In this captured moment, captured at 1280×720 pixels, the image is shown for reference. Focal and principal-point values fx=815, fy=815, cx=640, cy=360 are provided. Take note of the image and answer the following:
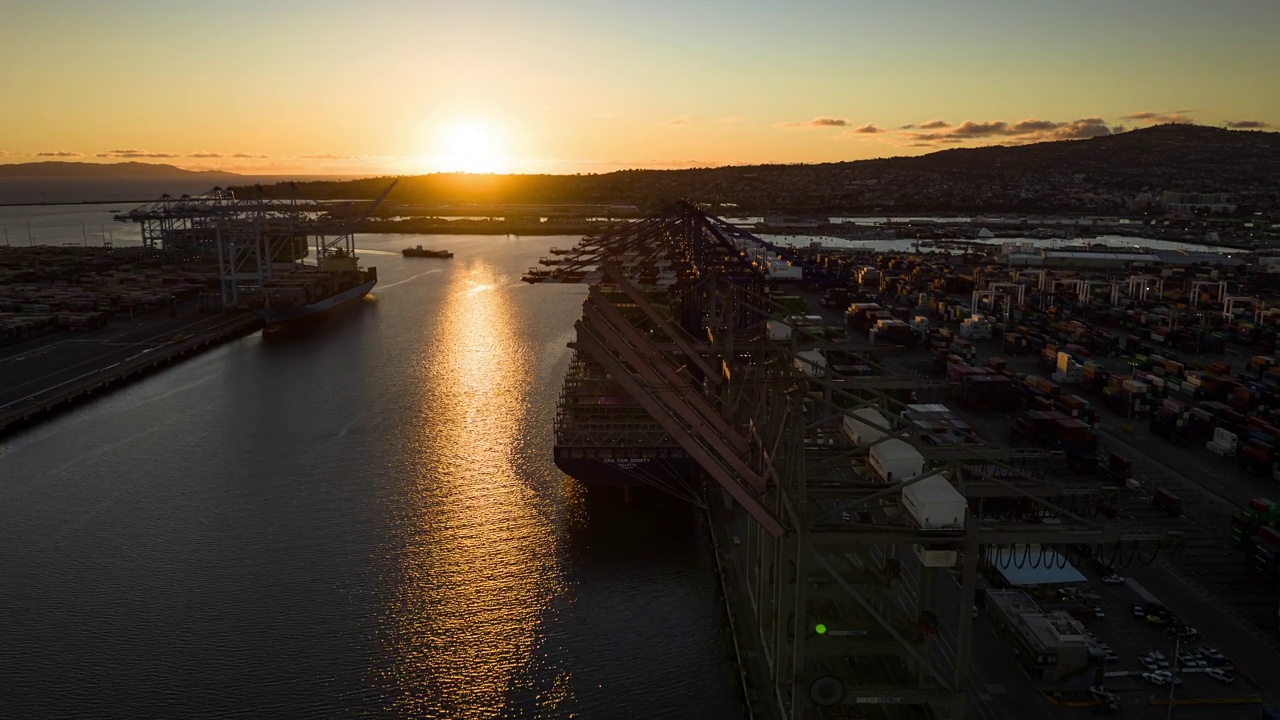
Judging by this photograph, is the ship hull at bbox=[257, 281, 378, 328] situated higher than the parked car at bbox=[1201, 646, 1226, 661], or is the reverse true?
the ship hull at bbox=[257, 281, 378, 328]

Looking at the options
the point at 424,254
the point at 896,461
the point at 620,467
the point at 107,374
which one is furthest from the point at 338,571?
the point at 424,254

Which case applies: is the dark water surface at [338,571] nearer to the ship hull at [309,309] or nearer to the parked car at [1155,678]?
the parked car at [1155,678]

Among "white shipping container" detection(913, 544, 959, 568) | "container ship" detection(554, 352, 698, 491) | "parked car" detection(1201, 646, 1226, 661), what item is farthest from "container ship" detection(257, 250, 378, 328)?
A: "parked car" detection(1201, 646, 1226, 661)

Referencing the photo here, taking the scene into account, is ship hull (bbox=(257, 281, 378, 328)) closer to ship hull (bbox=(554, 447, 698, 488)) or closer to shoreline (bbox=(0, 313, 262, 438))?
shoreline (bbox=(0, 313, 262, 438))

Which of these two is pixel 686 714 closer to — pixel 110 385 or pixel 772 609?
pixel 772 609

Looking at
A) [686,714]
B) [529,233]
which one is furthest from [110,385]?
[529,233]

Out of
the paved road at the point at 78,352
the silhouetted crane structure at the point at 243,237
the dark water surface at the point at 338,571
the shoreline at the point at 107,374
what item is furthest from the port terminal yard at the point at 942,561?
the silhouetted crane structure at the point at 243,237

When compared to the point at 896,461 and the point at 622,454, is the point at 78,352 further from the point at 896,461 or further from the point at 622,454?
the point at 896,461

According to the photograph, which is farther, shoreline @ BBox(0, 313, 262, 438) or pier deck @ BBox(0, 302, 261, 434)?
pier deck @ BBox(0, 302, 261, 434)
